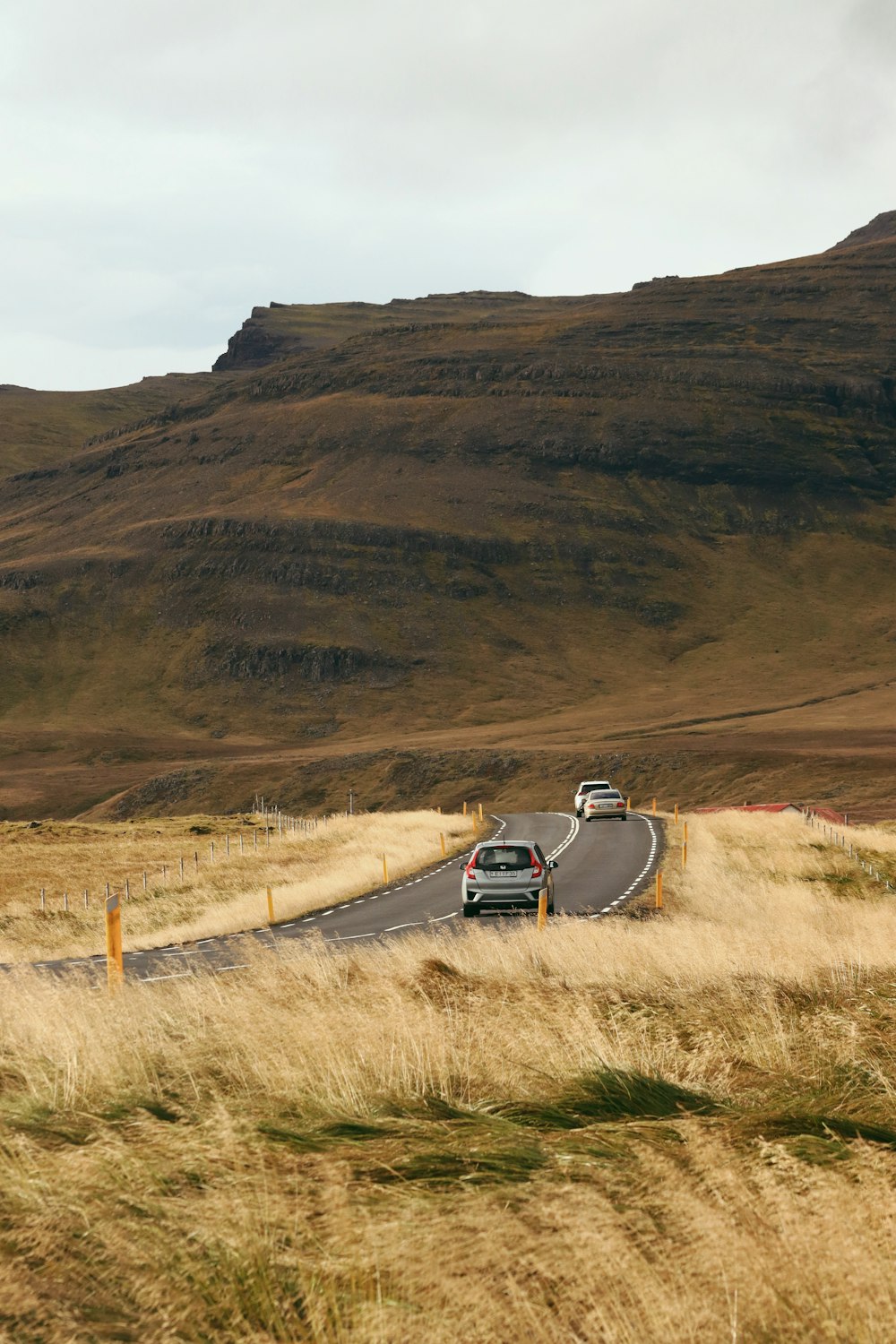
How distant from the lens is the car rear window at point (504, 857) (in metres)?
26.0

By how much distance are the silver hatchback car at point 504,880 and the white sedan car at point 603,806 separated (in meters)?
30.6

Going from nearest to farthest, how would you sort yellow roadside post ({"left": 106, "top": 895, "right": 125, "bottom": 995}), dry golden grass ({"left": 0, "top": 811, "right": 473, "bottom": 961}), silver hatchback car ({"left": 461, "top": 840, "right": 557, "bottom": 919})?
1. yellow roadside post ({"left": 106, "top": 895, "right": 125, "bottom": 995})
2. silver hatchback car ({"left": 461, "top": 840, "right": 557, "bottom": 919})
3. dry golden grass ({"left": 0, "top": 811, "right": 473, "bottom": 961})

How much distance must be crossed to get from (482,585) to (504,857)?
4947 inches

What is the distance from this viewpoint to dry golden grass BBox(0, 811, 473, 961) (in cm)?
2809

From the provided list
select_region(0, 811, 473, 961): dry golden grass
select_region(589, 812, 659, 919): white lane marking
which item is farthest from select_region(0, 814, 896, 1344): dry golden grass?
select_region(0, 811, 473, 961): dry golden grass

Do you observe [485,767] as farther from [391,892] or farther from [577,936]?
[577,936]

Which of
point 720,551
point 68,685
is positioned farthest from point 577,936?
point 720,551

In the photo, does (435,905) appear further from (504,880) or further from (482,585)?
(482,585)

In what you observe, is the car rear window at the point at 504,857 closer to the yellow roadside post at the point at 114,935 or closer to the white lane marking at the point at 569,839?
the yellow roadside post at the point at 114,935

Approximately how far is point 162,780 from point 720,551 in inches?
3328

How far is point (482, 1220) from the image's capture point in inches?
186

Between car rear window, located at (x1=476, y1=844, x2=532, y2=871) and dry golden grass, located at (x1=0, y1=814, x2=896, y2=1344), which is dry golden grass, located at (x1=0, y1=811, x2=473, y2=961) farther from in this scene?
dry golden grass, located at (x1=0, y1=814, x2=896, y2=1344)

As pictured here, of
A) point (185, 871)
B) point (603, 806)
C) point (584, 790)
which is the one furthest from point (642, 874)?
point (584, 790)

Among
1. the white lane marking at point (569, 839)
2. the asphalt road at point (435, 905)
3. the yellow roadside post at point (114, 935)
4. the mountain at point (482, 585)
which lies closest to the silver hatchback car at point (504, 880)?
the asphalt road at point (435, 905)
